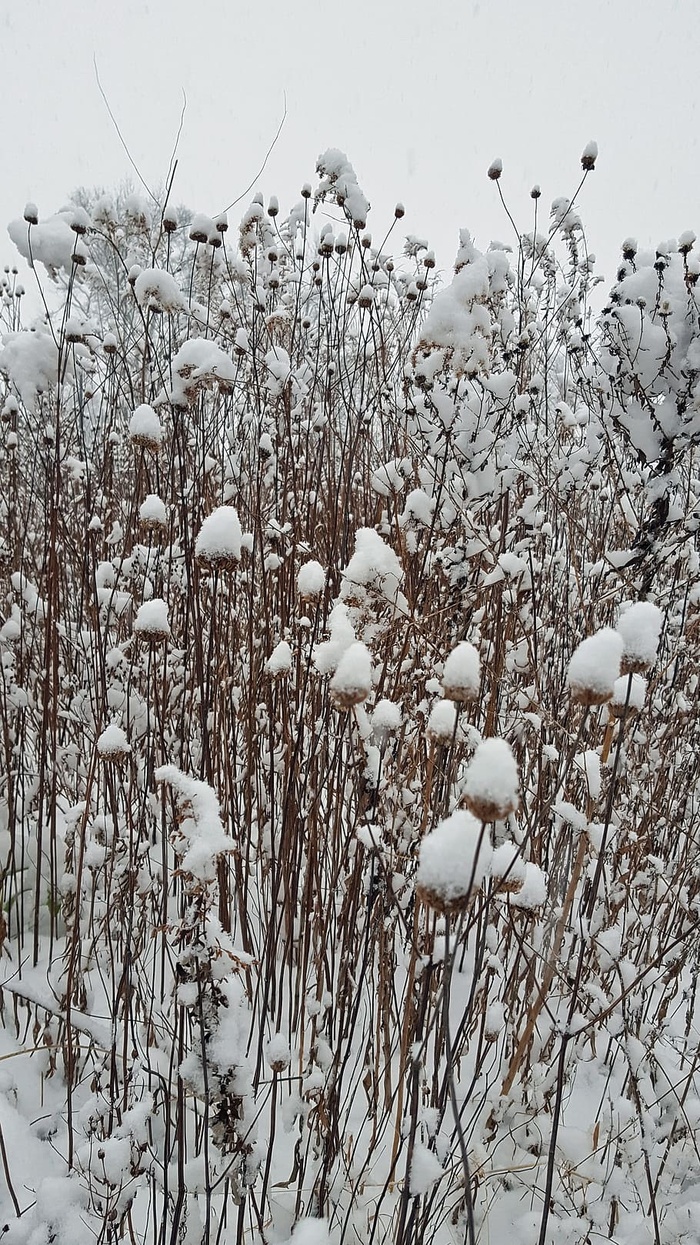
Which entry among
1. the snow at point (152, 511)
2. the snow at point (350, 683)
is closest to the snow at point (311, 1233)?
the snow at point (350, 683)

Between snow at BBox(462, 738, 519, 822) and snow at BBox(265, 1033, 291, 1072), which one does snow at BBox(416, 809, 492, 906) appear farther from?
snow at BBox(265, 1033, 291, 1072)

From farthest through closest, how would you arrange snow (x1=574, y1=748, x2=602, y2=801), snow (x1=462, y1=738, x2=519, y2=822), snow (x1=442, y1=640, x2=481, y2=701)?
snow (x1=574, y1=748, x2=602, y2=801) < snow (x1=442, y1=640, x2=481, y2=701) < snow (x1=462, y1=738, x2=519, y2=822)

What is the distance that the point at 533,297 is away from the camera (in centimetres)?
426

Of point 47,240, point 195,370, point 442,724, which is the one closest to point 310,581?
point 442,724

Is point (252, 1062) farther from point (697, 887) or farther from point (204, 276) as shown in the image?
point (204, 276)

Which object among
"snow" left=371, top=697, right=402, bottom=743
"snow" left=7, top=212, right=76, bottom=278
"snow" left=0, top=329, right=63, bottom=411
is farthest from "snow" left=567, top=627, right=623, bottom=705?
"snow" left=7, top=212, right=76, bottom=278

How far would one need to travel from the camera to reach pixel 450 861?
0.62 metres

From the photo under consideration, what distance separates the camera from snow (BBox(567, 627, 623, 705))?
0.74m

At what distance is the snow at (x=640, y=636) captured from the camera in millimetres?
805

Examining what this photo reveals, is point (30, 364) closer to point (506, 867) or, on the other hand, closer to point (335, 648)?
point (335, 648)

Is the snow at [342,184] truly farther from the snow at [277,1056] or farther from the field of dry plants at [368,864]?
the snow at [277,1056]

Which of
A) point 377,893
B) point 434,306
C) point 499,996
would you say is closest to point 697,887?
point 499,996

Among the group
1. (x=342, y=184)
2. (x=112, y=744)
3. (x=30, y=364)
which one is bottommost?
(x=112, y=744)

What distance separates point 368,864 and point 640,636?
1093mm
